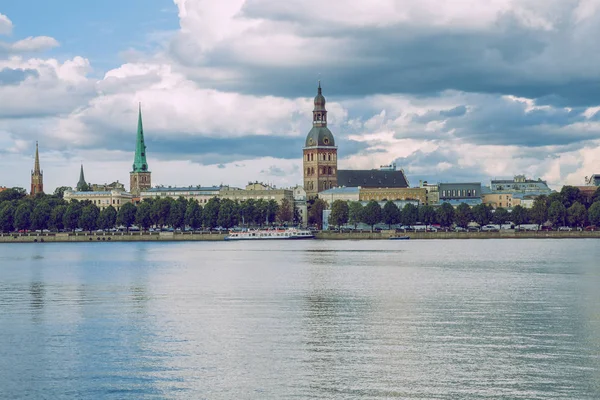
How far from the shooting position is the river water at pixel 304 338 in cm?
2334

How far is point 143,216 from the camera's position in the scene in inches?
6152

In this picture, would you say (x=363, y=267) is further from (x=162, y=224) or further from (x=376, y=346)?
(x=162, y=224)

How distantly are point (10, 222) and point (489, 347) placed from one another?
13683 centimetres

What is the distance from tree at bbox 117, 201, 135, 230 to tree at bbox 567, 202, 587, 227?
6555 cm

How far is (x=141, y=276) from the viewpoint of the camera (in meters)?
58.7

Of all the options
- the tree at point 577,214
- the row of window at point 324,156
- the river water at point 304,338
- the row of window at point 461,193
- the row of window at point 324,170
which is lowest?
the river water at point 304,338

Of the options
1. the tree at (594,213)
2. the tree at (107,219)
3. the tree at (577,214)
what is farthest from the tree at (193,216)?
the tree at (594,213)

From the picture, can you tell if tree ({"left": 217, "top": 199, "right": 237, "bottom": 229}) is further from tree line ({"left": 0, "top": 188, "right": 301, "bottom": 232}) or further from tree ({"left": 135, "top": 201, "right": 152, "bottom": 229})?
tree ({"left": 135, "top": 201, "right": 152, "bottom": 229})

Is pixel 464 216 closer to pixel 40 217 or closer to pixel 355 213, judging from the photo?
pixel 355 213

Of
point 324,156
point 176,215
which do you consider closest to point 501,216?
point 176,215

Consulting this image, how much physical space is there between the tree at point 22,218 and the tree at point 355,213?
162 ft

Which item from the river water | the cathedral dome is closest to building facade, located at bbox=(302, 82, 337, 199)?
the cathedral dome

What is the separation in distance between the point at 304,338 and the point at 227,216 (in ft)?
415

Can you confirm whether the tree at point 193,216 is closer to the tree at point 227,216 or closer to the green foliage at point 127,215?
the tree at point 227,216
